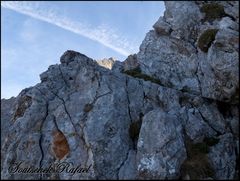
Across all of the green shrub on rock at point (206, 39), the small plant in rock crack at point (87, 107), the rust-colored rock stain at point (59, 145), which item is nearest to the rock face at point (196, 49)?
the green shrub on rock at point (206, 39)

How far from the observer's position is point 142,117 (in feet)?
115

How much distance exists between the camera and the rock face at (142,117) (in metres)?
30.2

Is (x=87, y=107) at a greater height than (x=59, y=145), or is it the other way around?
(x=87, y=107)

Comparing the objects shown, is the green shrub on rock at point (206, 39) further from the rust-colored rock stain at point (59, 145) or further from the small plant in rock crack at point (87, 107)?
the rust-colored rock stain at point (59, 145)

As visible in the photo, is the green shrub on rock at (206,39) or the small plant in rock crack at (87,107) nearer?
the small plant in rock crack at (87,107)

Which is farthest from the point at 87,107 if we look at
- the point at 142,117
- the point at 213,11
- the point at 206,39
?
the point at 213,11

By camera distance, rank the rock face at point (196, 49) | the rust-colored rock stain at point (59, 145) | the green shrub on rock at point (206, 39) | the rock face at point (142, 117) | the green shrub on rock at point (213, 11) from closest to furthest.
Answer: the rock face at point (142, 117) → the rust-colored rock stain at point (59, 145) → the rock face at point (196, 49) → the green shrub on rock at point (206, 39) → the green shrub on rock at point (213, 11)

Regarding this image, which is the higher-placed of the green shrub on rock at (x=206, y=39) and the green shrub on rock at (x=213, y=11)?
the green shrub on rock at (x=213, y=11)

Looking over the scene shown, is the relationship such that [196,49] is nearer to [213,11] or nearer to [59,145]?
[213,11]

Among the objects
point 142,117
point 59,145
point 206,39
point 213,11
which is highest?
point 213,11

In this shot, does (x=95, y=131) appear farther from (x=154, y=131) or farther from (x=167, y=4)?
(x=167, y=4)

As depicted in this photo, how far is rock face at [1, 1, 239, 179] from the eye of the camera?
30.2 meters

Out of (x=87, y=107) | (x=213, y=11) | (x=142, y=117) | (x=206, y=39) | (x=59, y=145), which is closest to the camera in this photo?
(x=59, y=145)

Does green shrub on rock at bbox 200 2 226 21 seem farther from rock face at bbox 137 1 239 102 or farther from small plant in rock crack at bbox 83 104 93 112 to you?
small plant in rock crack at bbox 83 104 93 112
